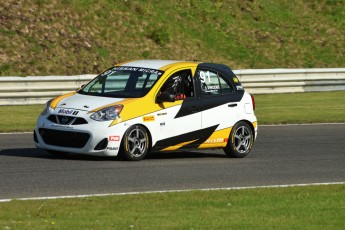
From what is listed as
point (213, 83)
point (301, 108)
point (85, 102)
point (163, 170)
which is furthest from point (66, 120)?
point (301, 108)

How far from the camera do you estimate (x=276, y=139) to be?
18.7 metres

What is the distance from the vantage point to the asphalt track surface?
12.4 metres

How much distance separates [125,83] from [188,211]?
17.7 feet

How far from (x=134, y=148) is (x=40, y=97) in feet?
34.5

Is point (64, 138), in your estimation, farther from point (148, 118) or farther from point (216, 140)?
point (216, 140)

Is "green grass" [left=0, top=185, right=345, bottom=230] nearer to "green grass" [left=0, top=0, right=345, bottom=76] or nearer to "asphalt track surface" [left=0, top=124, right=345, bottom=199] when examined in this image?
"asphalt track surface" [left=0, top=124, right=345, bottom=199]

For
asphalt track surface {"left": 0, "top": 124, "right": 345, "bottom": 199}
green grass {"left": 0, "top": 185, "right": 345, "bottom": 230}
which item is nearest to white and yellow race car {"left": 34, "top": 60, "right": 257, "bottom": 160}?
asphalt track surface {"left": 0, "top": 124, "right": 345, "bottom": 199}

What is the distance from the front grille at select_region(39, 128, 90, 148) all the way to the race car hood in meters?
0.38

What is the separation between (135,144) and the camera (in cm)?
1477

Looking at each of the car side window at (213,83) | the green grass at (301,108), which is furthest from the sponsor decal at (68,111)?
the green grass at (301,108)

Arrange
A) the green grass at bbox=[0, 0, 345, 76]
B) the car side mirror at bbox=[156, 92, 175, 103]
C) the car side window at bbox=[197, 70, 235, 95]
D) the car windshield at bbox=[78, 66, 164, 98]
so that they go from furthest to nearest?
the green grass at bbox=[0, 0, 345, 76] < the car side window at bbox=[197, 70, 235, 95] < the car windshield at bbox=[78, 66, 164, 98] < the car side mirror at bbox=[156, 92, 175, 103]

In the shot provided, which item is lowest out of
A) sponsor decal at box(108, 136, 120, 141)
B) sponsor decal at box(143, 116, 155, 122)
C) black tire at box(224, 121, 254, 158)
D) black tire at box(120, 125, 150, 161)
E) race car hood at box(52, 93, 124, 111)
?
black tire at box(224, 121, 254, 158)

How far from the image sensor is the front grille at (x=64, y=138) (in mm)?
14516

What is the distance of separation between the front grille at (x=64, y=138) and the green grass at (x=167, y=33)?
12706 mm
